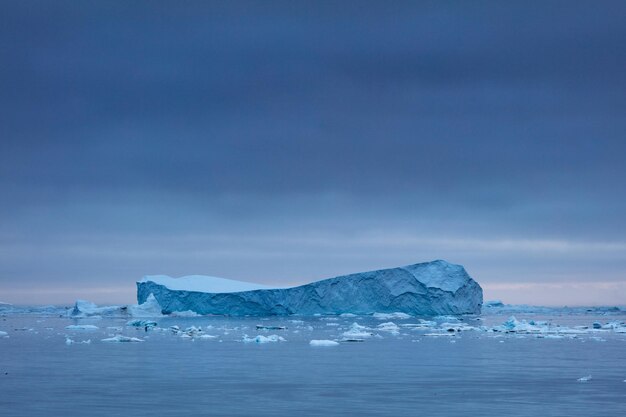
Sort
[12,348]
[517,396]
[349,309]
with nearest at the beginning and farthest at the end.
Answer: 1. [517,396]
2. [12,348]
3. [349,309]

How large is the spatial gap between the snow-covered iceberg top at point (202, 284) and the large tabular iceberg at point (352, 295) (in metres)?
0.05

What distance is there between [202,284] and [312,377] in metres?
32.9

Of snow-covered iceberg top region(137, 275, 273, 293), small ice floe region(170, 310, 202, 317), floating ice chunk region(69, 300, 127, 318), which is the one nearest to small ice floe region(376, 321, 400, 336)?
snow-covered iceberg top region(137, 275, 273, 293)

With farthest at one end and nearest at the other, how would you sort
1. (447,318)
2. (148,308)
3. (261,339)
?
(148,308) < (447,318) < (261,339)

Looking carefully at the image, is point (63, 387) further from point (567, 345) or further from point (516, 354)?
point (567, 345)

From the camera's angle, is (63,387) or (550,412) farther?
(63,387)

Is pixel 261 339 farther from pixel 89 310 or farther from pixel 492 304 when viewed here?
pixel 492 304

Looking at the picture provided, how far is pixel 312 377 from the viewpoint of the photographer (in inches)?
565

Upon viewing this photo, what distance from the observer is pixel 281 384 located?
1330cm

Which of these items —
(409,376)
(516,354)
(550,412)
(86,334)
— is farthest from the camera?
(86,334)

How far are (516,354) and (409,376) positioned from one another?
5962mm

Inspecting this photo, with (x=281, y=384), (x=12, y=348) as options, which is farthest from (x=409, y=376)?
(x=12, y=348)

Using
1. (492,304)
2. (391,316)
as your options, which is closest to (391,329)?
(391,316)

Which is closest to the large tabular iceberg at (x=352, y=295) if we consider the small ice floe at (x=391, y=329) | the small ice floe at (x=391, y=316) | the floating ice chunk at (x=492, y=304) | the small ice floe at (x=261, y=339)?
the small ice floe at (x=391, y=316)
